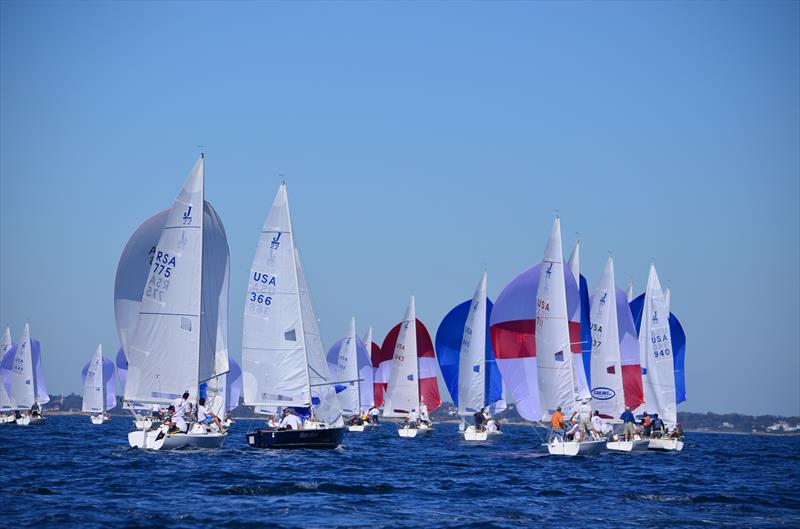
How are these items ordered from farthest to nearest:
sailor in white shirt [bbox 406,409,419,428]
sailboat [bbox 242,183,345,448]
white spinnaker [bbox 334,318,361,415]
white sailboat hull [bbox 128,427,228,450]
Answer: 1. white spinnaker [bbox 334,318,361,415]
2. sailor in white shirt [bbox 406,409,419,428]
3. sailboat [bbox 242,183,345,448]
4. white sailboat hull [bbox 128,427,228,450]

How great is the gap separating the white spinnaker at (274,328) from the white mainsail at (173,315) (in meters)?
3.10

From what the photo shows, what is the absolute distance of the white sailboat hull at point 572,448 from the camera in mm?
35562

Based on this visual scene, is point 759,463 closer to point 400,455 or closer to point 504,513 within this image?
point 400,455

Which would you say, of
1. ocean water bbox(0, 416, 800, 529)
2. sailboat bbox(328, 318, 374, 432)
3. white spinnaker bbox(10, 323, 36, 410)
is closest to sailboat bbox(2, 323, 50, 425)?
white spinnaker bbox(10, 323, 36, 410)

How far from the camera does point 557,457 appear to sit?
36.6 meters

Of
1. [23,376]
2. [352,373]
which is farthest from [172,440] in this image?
[23,376]

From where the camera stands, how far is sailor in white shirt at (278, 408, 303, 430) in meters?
34.7

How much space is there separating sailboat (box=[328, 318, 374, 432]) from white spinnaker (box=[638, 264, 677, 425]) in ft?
67.3

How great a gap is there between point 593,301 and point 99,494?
27.3m

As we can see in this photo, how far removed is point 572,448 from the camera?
117 ft

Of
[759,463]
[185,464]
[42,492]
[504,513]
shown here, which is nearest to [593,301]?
[759,463]

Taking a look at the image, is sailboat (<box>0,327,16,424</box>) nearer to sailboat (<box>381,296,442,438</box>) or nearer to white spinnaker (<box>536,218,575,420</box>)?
sailboat (<box>381,296,442,438</box>)

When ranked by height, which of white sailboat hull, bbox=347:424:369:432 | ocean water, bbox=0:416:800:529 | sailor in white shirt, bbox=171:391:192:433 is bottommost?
white sailboat hull, bbox=347:424:369:432

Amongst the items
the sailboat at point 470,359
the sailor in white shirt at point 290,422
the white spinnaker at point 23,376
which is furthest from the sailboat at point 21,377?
the sailor in white shirt at point 290,422
